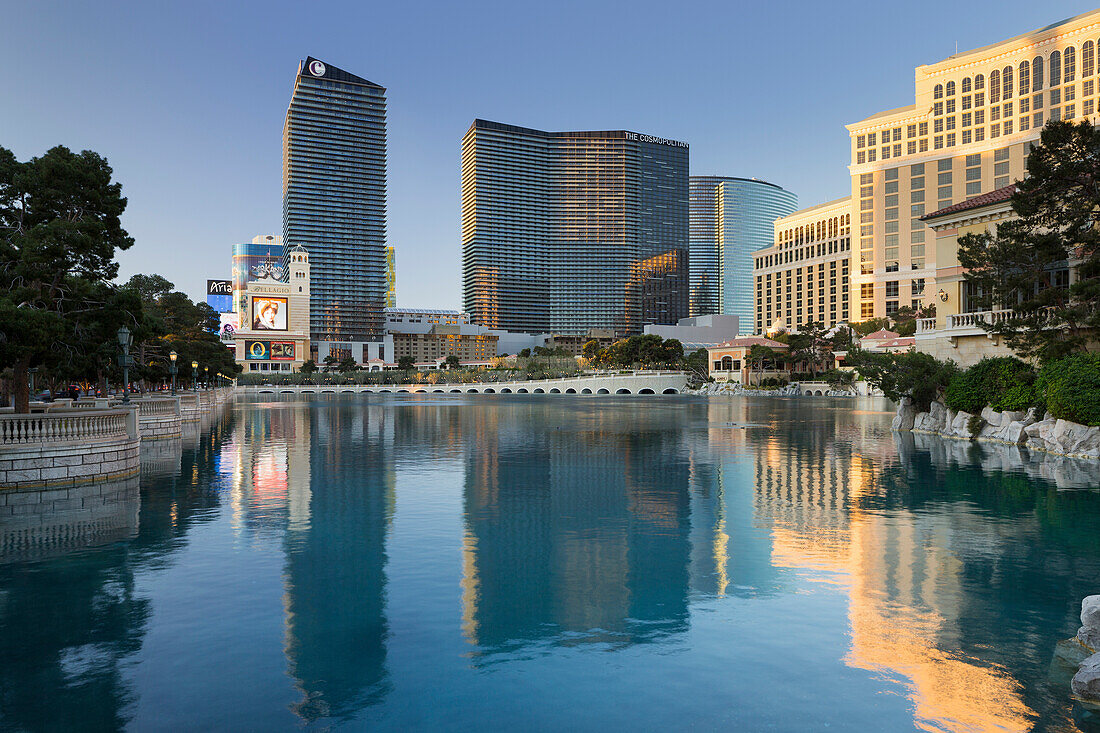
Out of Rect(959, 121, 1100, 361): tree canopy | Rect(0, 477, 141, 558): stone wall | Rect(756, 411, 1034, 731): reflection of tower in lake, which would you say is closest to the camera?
Rect(756, 411, 1034, 731): reflection of tower in lake

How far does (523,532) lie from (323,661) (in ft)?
23.5

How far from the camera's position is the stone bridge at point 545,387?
133m

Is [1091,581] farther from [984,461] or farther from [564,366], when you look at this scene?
[564,366]

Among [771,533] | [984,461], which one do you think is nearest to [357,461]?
[771,533]

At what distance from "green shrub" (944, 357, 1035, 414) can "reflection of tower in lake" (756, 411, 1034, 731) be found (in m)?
11.0

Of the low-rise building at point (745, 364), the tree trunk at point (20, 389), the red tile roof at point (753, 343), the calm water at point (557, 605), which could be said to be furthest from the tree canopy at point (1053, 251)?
the red tile roof at point (753, 343)

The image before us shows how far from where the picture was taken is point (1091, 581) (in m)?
11.4

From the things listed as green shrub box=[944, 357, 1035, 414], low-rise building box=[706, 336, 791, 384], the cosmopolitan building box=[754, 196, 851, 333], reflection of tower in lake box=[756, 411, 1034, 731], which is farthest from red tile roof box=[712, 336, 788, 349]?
reflection of tower in lake box=[756, 411, 1034, 731]

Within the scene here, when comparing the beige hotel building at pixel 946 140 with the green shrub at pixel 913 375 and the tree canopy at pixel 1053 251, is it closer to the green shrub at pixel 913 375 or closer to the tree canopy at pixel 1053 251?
the green shrub at pixel 913 375

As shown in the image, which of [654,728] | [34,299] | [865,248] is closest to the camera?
[654,728]

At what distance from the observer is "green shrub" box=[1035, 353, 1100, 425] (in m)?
24.6

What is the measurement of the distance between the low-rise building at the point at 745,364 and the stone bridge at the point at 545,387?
10.4 metres

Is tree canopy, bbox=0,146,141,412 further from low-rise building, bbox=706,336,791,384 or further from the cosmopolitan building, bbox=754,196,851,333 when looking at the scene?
the cosmopolitan building, bbox=754,196,851,333

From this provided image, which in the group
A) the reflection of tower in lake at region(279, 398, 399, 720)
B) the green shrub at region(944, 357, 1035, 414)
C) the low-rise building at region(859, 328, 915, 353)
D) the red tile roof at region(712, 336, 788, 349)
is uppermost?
the red tile roof at region(712, 336, 788, 349)
